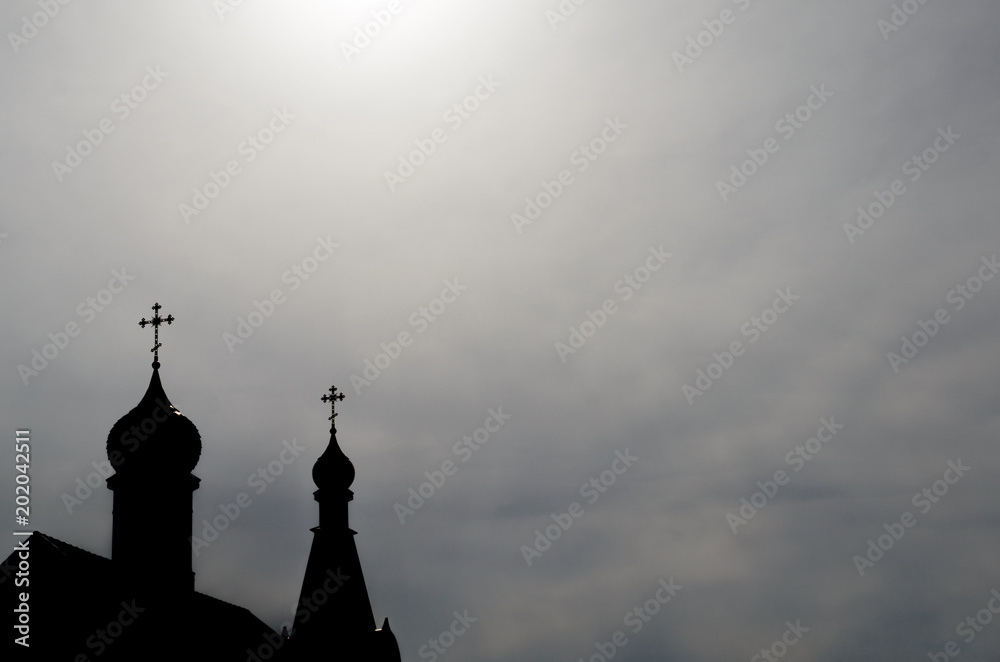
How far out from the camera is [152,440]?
119 ft

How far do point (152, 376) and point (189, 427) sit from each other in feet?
6.74

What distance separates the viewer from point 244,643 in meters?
39.6

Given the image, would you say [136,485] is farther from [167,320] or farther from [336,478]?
[336,478]

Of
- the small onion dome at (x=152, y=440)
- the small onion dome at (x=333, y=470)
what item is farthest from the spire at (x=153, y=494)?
the small onion dome at (x=333, y=470)

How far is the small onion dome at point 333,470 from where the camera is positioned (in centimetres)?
4309

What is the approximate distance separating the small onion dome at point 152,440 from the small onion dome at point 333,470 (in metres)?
7.14

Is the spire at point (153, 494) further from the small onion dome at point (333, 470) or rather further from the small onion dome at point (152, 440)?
the small onion dome at point (333, 470)

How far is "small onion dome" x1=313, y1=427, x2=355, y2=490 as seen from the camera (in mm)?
43094

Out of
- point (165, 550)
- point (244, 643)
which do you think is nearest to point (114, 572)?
point (165, 550)
